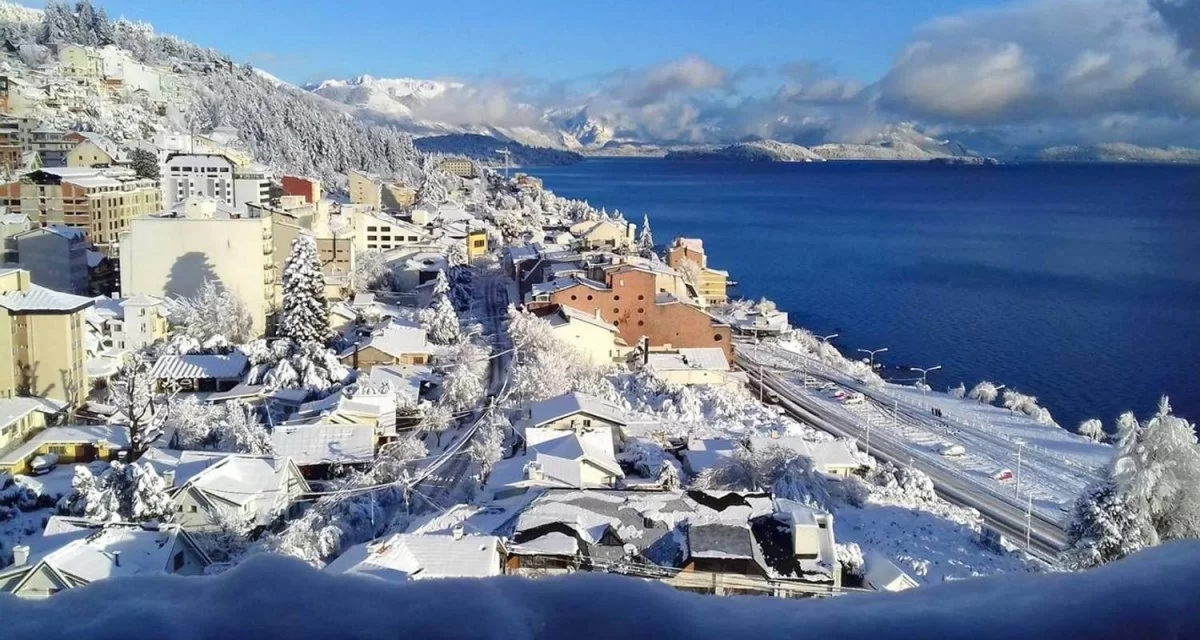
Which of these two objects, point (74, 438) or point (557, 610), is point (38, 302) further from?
point (557, 610)

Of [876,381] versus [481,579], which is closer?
[481,579]

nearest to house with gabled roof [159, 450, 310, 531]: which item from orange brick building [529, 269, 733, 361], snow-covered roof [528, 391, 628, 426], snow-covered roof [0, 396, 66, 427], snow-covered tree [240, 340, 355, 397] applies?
snow-covered roof [0, 396, 66, 427]

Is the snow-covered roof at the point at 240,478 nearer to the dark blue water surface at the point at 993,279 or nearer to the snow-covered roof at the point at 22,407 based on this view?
the snow-covered roof at the point at 22,407

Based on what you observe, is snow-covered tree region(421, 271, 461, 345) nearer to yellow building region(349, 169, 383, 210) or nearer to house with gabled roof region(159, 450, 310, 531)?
house with gabled roof region(159, 450, 310, 531)

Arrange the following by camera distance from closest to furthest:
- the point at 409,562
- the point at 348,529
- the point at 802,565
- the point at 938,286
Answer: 1. the point at 409,562
2. the point at 802,565
3. the point at 348,529
4. the point at 938,286

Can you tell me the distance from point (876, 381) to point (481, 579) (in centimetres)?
1210

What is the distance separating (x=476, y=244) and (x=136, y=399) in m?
12.2

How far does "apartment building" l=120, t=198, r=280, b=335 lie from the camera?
41.5 ft

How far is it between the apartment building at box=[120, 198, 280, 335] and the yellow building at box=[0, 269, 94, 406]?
129 inches

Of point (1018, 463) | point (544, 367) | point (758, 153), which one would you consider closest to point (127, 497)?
point (544, 367)

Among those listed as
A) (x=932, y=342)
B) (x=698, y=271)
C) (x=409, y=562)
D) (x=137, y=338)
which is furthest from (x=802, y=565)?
(x=698, y=271)

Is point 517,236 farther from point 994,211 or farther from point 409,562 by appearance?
point 994,211

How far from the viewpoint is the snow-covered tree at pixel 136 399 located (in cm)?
A: 769

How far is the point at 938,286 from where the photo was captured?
837 inches
